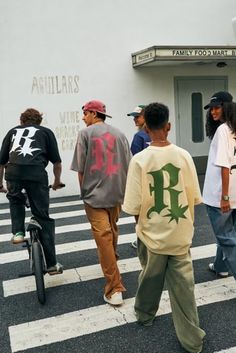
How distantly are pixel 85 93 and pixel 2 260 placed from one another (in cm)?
544

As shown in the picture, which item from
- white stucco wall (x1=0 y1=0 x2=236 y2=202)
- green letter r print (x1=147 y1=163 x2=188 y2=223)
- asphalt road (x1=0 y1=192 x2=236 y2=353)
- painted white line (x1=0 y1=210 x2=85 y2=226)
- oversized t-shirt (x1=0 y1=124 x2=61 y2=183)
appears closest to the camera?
green letter r print (x1=147 y1=163 x2=188 y2=223)

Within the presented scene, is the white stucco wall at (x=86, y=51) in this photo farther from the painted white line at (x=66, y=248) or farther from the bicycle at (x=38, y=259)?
the bicycle at (x=38, y=259)

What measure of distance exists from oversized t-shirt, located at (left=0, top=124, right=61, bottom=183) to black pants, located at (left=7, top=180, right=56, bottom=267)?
0.28 ft

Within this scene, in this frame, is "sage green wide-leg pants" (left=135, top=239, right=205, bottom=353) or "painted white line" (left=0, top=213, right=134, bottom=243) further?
"painted white line" (left=0, top=213, right=134, bottom=243)

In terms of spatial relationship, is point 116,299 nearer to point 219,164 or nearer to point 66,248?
point 219,164

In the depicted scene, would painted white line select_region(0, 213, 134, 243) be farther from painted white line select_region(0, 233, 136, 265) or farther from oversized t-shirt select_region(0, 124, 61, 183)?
oversized t-shirt select_region(0, 124, 61, 183)

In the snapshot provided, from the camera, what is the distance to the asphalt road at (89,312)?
3180mm

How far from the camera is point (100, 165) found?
3865 millimetres

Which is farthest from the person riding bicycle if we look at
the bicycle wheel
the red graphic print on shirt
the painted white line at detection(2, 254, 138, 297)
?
the red graphic print on shirt

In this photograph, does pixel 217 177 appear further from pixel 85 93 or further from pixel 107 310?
pixel 85 93

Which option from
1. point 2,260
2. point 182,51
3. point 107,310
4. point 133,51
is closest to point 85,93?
point 133,51

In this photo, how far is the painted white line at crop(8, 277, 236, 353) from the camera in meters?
3.31

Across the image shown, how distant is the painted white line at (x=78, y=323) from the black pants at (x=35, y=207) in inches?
30.0

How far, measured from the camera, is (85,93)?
9.76 metres
